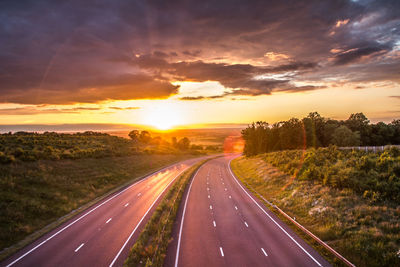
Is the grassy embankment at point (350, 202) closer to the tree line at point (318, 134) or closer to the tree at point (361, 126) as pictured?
the tree line at point (318, 134)

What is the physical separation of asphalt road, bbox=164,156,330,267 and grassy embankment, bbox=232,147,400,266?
2.44 metres

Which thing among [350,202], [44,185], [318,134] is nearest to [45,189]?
[44,185]

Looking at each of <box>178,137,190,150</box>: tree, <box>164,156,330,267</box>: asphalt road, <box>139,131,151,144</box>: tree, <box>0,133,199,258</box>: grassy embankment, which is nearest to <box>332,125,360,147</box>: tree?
<box>164,156,330,267</box>: asphalt road

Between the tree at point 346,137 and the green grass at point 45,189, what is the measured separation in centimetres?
6707

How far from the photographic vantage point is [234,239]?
62.5ft

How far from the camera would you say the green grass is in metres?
21.3

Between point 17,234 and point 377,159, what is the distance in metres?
42.0

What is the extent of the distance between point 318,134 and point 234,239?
82770 millimetres

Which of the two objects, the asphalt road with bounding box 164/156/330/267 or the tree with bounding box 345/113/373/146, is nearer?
the asphalt road with bounding box 164/156/330/267

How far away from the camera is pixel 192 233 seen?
20.4 m

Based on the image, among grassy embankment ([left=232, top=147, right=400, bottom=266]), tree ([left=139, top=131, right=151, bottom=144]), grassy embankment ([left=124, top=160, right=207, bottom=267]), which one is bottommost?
grassy embankment ([left=124, top=160, right=207, bottom=267])

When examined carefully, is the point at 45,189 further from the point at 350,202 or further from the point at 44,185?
the point at 350,202

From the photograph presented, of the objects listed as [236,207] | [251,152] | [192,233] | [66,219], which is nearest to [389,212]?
[236,207]

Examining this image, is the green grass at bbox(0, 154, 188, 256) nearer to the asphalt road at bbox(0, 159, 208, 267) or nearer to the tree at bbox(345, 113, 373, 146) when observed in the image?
the asphalt road at bbox(0, 159, 208, 267)
